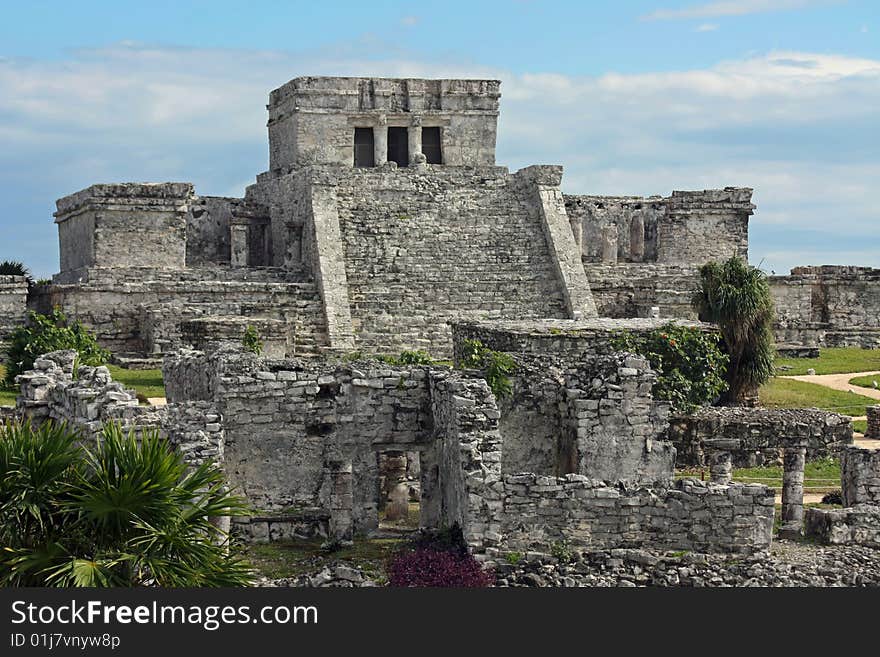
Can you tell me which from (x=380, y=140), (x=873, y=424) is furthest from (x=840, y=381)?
(x=380, y=140)

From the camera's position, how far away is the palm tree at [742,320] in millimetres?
26594

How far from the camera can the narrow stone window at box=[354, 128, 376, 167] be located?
43.2 metres

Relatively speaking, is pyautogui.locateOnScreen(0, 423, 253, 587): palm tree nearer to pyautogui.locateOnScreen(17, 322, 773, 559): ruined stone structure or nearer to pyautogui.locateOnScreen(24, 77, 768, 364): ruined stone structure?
pyautogui.locateOnScreen(17, 322, 773, 559): ruined stone structure

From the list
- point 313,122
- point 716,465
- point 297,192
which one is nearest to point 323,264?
point 297,192

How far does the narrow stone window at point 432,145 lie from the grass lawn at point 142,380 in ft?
48.8

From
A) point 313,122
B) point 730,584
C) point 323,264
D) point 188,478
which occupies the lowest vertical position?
point 730,584

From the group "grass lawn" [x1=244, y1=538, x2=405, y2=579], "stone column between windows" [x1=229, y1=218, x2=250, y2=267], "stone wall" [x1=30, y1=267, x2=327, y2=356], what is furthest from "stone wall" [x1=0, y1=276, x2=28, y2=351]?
"grass lawn" [x1=244, y1=538, x2=405, y2=579]

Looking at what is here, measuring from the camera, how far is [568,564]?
12.9 meters

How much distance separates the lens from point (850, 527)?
14.5 metres

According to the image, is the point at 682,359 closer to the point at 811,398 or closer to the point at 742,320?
the point at 742,320

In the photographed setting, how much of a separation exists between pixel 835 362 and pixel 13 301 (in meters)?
17.2

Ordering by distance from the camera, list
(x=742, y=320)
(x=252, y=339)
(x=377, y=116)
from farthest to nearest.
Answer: (x=377, y=116) → (x=252, y=339) → (x=742, y=320)

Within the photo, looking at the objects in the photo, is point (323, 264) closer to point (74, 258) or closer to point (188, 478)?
point (74, 258)

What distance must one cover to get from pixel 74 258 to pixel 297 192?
617 centimetres
